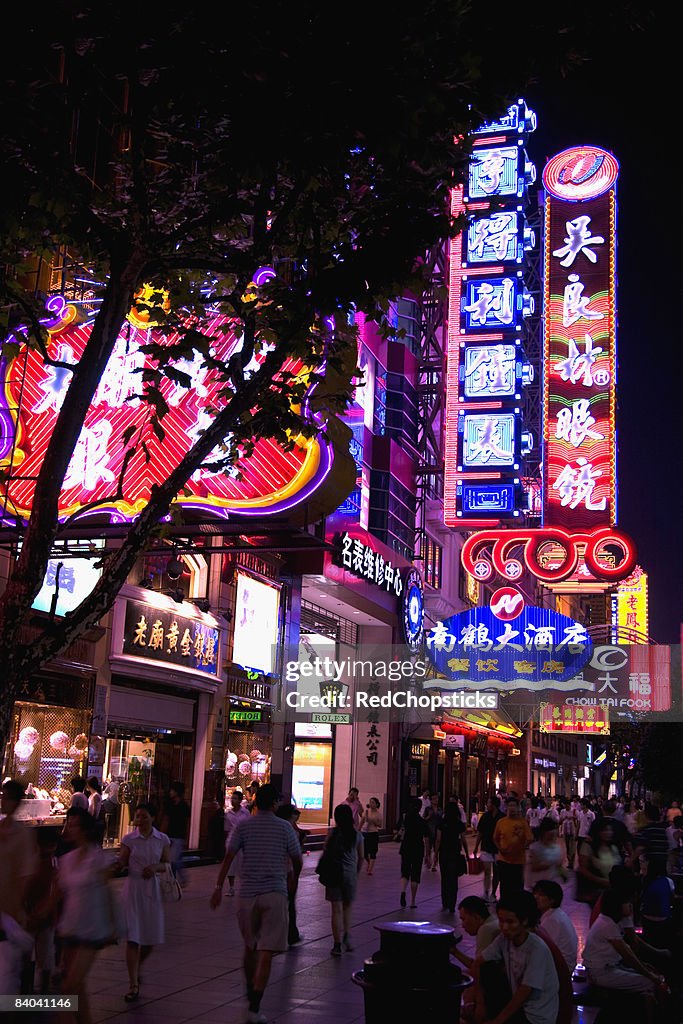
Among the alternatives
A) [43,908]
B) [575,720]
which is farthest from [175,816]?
[575,720]

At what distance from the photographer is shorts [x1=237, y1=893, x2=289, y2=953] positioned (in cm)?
884

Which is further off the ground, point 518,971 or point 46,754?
point 46,754

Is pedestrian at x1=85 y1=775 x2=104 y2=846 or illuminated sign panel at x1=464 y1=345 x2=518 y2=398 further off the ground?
illuminated sign panel at x1=464 y1=345 x2=518 y2=398

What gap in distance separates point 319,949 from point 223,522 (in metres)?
5.48

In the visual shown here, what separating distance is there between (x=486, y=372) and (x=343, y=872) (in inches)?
745

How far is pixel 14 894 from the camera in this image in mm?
7266

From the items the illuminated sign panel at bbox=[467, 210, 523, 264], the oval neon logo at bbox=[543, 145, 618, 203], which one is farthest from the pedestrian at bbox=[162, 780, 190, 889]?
the oval neon logo at bbox=[543, 145, 618, 203]

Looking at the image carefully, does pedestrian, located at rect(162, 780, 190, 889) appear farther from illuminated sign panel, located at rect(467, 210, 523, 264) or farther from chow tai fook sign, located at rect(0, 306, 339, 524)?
illuminated sign panel, located at rect(467, 210, 523, 264)

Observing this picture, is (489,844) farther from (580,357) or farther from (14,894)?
(580,357)

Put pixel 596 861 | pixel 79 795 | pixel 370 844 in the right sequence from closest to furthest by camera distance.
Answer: pixel 596 861
pixel 79 795
pixel 370 844

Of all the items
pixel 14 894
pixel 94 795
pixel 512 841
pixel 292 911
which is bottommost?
pixel 292 911

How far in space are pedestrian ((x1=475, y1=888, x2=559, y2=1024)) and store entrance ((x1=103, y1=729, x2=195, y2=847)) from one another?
13634 mm

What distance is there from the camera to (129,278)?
289 inches

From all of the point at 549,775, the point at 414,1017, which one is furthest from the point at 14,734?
the point at 549,775
